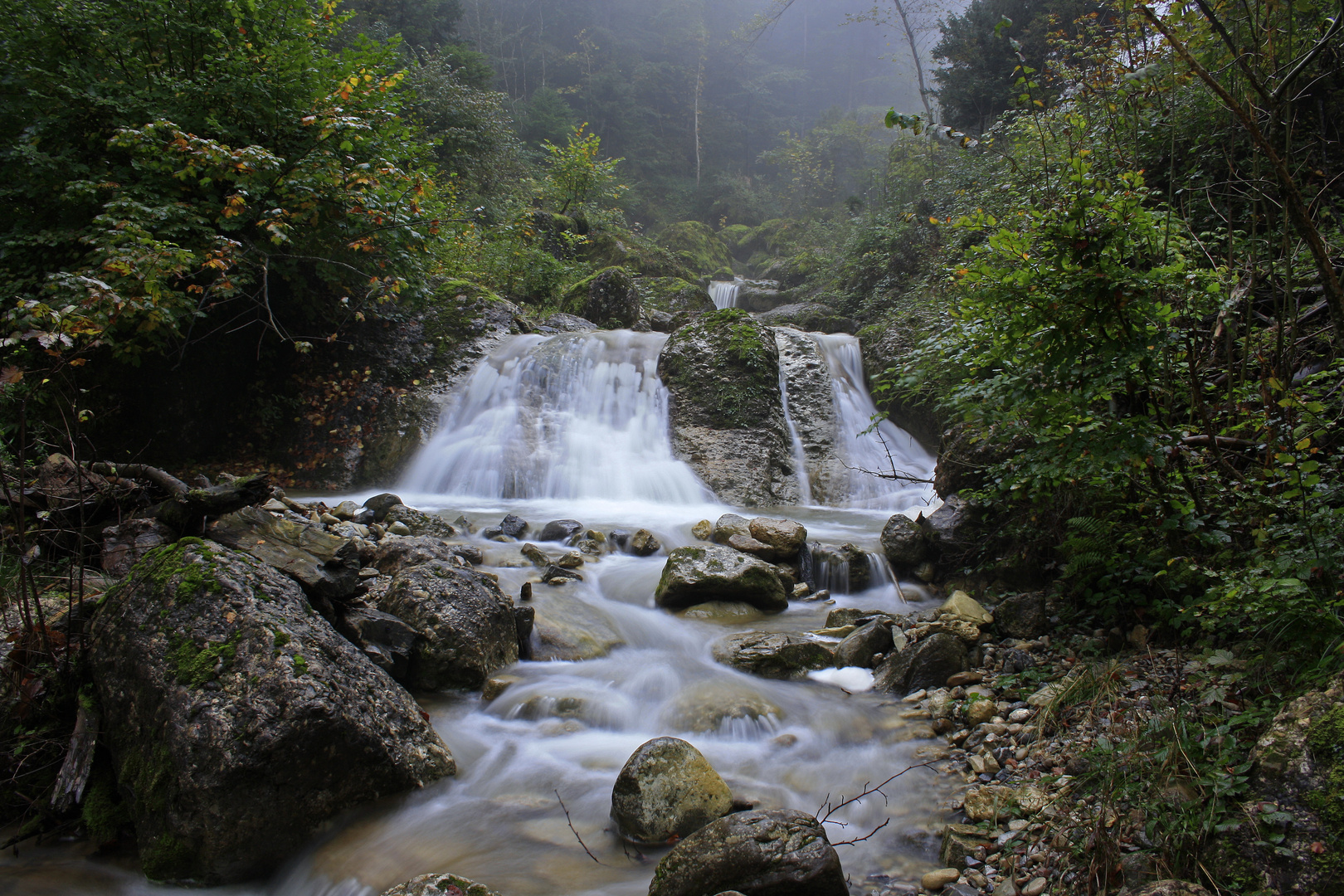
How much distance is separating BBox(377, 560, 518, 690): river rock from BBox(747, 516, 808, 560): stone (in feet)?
9.95

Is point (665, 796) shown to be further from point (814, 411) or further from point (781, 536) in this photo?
point (814, 411)

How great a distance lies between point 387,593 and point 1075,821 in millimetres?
3982

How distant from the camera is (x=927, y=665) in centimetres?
413

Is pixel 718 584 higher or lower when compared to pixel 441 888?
higher

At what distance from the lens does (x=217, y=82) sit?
23.3 feet

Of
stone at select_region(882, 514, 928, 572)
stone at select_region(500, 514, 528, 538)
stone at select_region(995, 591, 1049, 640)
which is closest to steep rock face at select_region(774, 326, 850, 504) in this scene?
stone at select_region(882, 514, 928, 572)

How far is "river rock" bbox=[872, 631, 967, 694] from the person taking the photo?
4.12 m

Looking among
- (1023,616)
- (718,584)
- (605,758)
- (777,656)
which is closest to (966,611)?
(1023,616)

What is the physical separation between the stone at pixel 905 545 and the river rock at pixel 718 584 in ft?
4.54

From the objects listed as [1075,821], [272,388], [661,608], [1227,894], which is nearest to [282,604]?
[661,608]

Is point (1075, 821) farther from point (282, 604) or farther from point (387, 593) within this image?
point (387, 593)

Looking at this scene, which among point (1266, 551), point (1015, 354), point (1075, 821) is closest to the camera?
point (1075, 821)

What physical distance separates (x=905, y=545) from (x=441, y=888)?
518 centimetres

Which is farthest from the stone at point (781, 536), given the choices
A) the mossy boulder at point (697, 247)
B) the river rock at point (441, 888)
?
the mossy boulder at point (697, 247)
